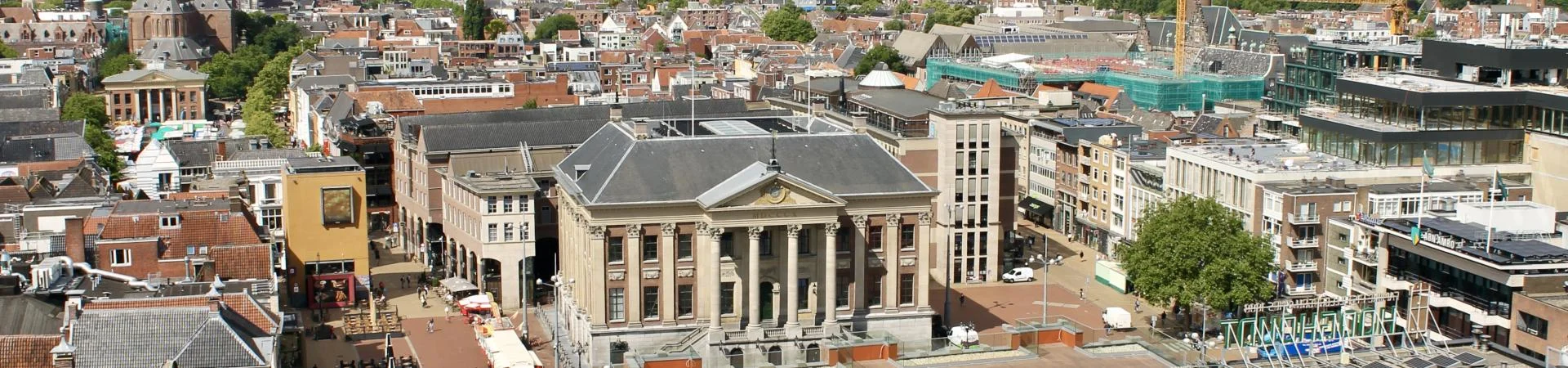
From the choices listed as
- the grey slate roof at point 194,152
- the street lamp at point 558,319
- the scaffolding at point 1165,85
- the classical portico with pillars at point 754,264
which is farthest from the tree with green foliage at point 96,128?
the scaffolding at point 1165,85

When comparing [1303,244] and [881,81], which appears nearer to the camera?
[1303,244]

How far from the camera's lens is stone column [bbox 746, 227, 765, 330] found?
92938mm

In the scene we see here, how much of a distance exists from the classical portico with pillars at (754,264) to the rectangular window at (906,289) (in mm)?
78

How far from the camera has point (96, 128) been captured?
171m

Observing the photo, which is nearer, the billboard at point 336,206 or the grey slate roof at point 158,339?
the grey slate roof at point 158,339

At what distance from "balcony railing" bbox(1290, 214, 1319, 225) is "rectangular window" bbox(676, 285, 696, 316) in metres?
35.1

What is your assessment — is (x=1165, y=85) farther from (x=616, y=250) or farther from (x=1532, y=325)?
(x=616, y=250)

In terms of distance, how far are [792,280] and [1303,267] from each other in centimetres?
3150

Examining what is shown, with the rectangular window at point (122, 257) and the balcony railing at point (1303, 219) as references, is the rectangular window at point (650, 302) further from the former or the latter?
the balcony railing at point (1303, 219)

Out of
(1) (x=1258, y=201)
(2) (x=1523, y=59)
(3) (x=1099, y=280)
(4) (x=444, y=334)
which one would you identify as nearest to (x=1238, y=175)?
(1) (x=1258, y=201)

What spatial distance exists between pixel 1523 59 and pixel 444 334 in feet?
227

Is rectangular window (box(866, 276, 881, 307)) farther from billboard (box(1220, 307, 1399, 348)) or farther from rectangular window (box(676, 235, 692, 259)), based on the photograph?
billboard (box(1220, 307, 1399, 348))

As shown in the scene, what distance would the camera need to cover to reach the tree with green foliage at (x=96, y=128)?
154m

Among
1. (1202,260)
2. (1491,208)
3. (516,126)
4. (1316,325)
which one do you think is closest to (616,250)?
(1202,260)
